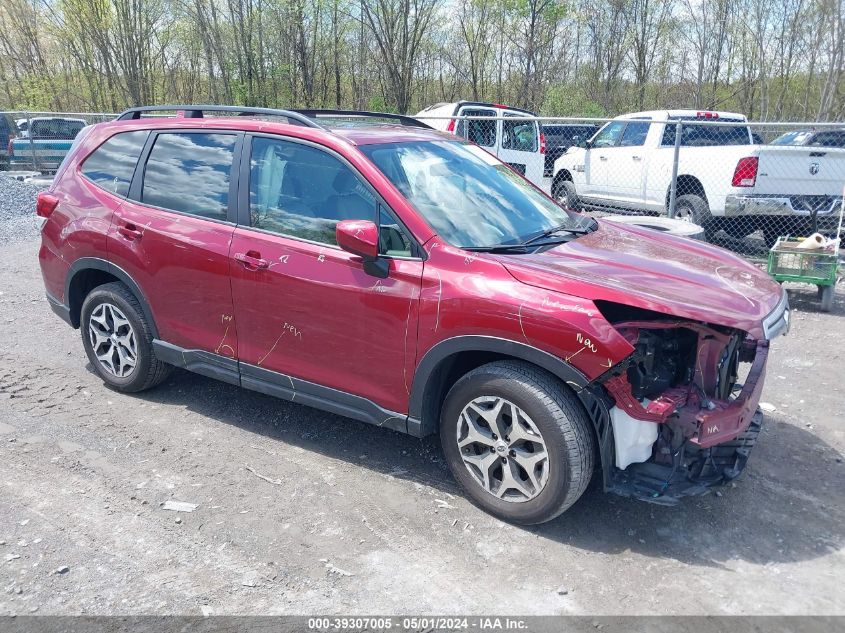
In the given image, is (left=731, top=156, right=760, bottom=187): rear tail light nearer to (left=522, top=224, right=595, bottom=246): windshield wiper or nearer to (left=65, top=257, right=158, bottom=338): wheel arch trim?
(left=522, top=224, right=595, bottom=246): windshield wiper

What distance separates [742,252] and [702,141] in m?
2.05

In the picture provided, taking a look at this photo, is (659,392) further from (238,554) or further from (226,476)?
(226,476)

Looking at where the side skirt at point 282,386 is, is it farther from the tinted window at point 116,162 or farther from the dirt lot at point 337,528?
the tinted window at point 116,162

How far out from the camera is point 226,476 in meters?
3.90

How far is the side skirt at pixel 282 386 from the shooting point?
12.3 ft

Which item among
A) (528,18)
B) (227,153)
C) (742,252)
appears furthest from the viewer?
(528,18)

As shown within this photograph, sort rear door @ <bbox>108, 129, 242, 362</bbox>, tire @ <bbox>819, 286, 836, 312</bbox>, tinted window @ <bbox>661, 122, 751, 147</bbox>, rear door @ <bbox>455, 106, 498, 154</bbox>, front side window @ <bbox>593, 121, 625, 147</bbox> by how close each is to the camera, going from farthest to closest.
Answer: rear door @ <bbox>455, 106, 498, 154</bbox>, front side window @ <bbox>593, 121, 625, 147</bbox>, tinted window @ <bbox>661, 122, 751, 147</bbox>, tire @ <bbox>819, 286, 836, 312</bbox>, rear door @ <bbox>108, 129, 242, 362</bbox>

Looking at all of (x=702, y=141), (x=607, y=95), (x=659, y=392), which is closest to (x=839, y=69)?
(x=607, y=95)

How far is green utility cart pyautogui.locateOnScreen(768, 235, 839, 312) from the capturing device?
23.1ft

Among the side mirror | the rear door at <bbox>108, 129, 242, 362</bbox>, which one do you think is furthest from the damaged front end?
the rear door at <bbox>108, 129, 242, 362</bbox>

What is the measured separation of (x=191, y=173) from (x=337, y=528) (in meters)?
2.40

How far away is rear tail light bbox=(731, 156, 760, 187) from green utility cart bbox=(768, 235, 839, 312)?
1869mm

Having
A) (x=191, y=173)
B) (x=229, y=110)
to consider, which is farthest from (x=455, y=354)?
(x=229, y=110)

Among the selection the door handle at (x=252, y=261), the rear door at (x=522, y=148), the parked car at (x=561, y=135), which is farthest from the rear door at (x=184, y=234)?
the parked car at (x=561, y=135)
